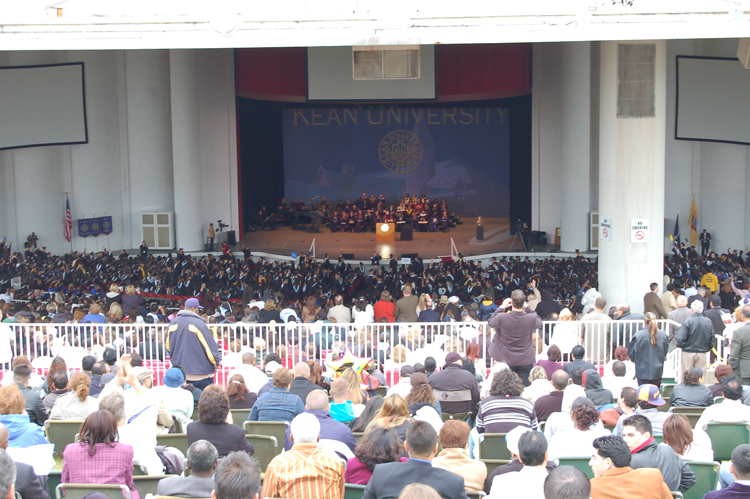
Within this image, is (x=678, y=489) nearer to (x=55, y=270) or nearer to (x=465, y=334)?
(x=465, y=334)

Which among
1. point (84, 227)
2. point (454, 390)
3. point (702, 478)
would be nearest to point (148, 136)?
point (84, 227)

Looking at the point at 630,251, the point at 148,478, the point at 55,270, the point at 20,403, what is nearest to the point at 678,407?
the point at 148,478

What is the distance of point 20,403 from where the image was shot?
20.9 ft

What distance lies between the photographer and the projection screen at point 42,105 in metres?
25.9

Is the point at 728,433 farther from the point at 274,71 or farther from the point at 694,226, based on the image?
the point at 274,71

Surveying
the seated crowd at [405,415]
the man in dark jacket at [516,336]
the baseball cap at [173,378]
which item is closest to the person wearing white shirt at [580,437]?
the seated crowd at [405,415]

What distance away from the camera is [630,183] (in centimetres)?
1648

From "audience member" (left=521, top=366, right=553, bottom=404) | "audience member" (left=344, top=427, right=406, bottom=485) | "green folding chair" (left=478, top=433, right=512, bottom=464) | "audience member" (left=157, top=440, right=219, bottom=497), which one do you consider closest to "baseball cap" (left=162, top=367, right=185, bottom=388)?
"audience member" (left=157, top=440, right=219, bottom=497)

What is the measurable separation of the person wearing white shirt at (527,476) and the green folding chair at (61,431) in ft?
11.6

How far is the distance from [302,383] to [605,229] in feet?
35.2

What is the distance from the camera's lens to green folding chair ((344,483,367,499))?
543 cm

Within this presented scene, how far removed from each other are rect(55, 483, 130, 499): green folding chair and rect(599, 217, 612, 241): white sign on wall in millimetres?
13243

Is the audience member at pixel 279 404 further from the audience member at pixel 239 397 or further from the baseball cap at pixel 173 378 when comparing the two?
the baseball cap at pixel 173 378

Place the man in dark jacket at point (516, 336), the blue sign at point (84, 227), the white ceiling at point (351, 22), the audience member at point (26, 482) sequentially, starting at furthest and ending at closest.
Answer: the blue sign at point (84, 227) → the white ceiling at point (351, 22) → the man in dark jacket at point (516, 336) → the audience member at point (26, 482)
